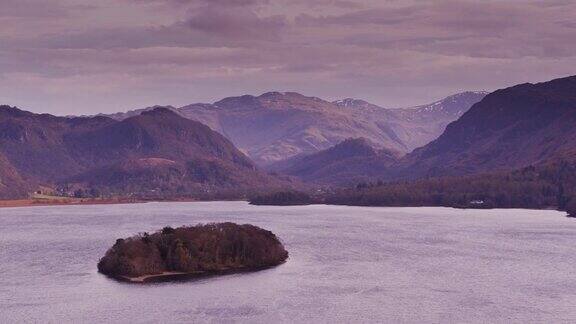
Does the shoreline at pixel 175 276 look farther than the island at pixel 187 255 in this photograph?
No

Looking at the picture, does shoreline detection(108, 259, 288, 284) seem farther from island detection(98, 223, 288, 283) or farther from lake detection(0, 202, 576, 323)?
lake detection(0, 202, 576, 323)

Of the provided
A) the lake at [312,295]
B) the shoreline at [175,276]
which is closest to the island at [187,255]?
the shoreline at [175,276]

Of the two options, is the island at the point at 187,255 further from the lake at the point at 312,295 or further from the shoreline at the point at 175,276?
the lake at the point at 312,295

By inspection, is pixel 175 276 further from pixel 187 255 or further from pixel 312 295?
pixel 312 295

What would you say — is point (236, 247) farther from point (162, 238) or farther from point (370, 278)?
point (370, 278)

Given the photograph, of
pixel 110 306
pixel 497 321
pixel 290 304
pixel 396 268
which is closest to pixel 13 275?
pixel 110 306

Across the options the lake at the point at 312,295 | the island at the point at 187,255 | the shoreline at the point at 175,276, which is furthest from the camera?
the island at the point at 187,255

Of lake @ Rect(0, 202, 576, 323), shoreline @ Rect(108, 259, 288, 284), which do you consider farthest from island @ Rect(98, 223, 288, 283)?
lake @ Rect(0, 202, 576, 323)

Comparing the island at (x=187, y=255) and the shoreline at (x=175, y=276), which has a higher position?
the island at (x=187, y=255)
